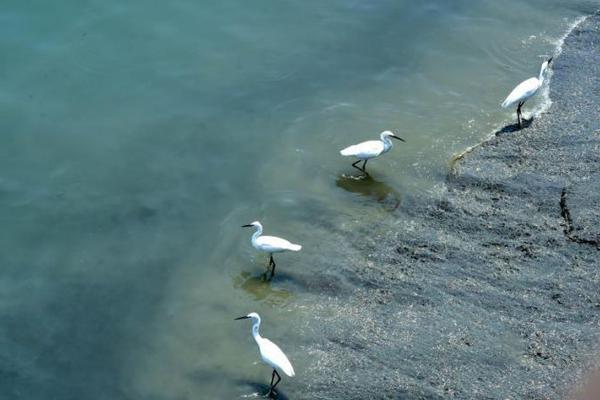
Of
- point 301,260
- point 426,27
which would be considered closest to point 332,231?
point 301,260

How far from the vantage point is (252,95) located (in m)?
14.6

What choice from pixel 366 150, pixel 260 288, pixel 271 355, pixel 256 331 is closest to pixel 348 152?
pixel 366 150

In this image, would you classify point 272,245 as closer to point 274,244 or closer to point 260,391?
point 274,244

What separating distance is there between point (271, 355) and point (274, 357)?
5 centimetres

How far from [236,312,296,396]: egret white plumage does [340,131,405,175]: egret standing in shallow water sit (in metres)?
3.71

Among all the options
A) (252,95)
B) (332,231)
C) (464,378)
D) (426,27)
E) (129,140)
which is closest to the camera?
(464,378)

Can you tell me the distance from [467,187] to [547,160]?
1.38 meters

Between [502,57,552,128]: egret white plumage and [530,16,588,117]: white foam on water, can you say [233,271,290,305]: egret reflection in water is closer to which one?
[502,57,552,128]: egret white plumage

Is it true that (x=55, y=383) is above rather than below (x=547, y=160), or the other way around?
below

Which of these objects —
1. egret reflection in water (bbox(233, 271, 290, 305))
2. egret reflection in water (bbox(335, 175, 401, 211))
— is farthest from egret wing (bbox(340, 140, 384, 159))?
egret reflection in water (bbox(233, 271, 290, 305))

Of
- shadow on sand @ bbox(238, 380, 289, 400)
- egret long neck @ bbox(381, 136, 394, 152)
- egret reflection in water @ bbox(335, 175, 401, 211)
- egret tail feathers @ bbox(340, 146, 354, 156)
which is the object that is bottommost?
shadow on sand @ bbox(238, 380, 289, 400)

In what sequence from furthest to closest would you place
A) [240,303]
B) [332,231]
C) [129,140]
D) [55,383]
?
[129,140], [332,231], [240,303], [55,383]

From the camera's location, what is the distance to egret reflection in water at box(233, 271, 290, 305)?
1070 cm

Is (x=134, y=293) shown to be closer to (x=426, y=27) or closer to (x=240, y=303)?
(x=240, y=303)
